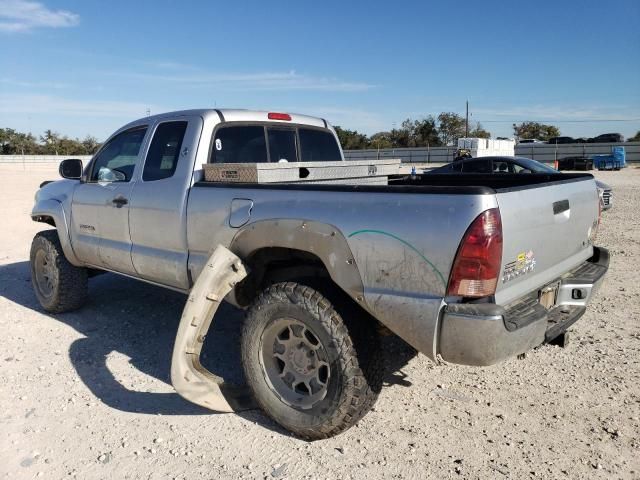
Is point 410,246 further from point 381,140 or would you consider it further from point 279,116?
point 381,140

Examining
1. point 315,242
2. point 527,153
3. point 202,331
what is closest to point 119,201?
point 202,331

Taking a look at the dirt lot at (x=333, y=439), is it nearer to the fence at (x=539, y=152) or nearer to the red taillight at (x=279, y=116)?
the red taillight at (x=279, y=116)

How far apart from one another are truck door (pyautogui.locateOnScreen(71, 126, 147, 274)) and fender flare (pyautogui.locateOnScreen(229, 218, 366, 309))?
1657mm

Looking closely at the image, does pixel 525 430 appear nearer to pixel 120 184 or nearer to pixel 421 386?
pixel 421 386

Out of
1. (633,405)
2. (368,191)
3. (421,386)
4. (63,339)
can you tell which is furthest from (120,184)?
(633,405)

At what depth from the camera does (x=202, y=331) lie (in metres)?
3.54

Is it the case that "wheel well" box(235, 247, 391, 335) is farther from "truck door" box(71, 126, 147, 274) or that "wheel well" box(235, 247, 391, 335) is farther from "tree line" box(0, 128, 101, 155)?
"tree line" box(0, 128, 101, 155)

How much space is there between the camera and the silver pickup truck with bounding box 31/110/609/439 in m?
2.69

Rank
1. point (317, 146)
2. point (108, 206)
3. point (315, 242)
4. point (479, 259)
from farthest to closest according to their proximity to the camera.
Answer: point (317, 146), point (108, 206), point (315, 242), point (479, 259)

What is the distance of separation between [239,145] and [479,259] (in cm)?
250

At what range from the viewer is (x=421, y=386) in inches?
157

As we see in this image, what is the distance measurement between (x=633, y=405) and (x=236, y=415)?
2.63 meters

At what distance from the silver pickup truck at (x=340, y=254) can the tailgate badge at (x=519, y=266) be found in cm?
1

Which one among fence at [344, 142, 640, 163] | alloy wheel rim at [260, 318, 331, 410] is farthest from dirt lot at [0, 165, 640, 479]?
fence at [344, 142, 640, 163]
